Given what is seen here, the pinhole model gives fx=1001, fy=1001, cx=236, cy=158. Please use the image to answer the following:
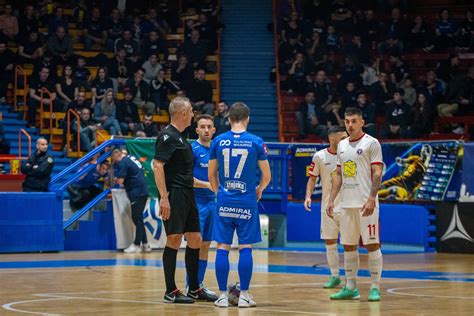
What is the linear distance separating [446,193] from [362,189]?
10646 mm

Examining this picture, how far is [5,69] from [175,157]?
722 inches

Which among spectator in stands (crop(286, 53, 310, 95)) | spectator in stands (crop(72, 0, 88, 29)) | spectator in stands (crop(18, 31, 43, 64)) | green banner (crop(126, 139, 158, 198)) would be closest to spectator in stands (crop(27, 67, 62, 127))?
spectator in stands (crop(18, 31, 43, 64))

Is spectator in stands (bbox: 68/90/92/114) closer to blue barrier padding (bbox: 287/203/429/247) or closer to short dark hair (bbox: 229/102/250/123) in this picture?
blue barrier padding (bbox: 287/203/429/247)

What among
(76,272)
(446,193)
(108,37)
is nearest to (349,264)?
(76,272)

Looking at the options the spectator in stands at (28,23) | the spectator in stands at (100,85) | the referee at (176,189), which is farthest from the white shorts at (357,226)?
the spectator in stands at (28,23)

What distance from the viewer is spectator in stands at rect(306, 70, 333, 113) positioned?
1195 inches

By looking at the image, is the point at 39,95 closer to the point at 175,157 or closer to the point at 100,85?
the point at 100,85

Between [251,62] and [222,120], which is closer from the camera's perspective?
[222,120]

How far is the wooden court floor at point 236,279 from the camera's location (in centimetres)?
1115

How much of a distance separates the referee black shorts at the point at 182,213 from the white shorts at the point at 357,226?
1.87 meters

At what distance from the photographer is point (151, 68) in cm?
3089

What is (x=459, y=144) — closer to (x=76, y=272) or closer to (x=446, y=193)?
(x=446, y=193)

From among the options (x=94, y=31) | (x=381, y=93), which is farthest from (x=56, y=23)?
(x=381, y=93)

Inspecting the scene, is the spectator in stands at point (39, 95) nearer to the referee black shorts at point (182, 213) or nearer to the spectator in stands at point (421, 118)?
the spectator in stands at point (421, 118)
